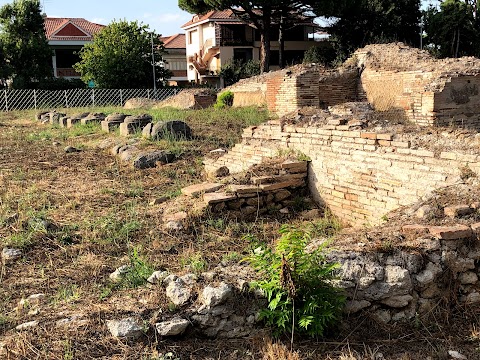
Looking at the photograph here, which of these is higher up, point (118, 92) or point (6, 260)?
point (118, 92)

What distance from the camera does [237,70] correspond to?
3092 cm

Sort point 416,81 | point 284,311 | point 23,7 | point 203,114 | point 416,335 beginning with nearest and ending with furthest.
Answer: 1. point 284,311
2. point 416,335
3. point 416,81
4. point 203,114
5. point 23,7

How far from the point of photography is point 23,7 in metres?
→ 26.6

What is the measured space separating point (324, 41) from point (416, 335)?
31.5 m

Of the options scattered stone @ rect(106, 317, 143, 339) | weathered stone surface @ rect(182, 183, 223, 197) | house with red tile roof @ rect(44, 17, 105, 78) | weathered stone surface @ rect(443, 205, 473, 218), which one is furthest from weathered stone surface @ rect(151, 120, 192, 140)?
house with red tile roof @ rect(44, 17, 105, 78)

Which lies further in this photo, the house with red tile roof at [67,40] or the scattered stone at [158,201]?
the house with red tile roof at [67,40]

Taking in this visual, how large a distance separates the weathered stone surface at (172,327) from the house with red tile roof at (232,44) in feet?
104

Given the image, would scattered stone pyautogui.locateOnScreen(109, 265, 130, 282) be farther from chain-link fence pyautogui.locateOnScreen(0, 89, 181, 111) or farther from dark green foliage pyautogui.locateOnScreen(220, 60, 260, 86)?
dark green foliage pyautogui.locateOnScreen(220, 60, 260, 86)

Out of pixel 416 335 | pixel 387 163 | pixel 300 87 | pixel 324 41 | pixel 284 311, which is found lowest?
pixel 416 335

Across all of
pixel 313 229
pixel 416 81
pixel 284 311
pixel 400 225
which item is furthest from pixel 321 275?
pixel 416 81

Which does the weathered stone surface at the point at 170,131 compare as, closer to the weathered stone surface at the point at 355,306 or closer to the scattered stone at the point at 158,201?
the scattered stone at the point at 158,201

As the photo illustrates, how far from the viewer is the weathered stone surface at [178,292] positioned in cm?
322

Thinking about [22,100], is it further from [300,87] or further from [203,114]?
[300,87]

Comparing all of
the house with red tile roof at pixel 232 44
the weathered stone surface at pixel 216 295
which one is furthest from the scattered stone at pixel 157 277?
the house with red tile roof at pixel 232 44
